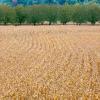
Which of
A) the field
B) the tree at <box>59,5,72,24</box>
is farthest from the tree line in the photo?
the field

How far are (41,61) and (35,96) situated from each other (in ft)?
32.4

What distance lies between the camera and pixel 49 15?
107062 millimetres

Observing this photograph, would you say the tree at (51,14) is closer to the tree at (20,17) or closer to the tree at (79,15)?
the tree at (79,15)

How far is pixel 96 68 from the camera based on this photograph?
800 inches

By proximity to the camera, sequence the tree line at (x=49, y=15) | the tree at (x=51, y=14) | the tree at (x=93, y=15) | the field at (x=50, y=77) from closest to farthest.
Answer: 1. the field at (x=50, y=77)
2. the tree at (x=93, y=15)
3. the tree line at (x=49, y=15)
4. the tree at (x=51, y=14)

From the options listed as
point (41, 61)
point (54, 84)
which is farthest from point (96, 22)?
point (54, 84)

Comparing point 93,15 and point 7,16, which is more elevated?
point 93,15

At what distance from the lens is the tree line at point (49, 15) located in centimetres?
10144

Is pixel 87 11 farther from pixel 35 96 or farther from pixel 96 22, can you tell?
pixel 35 96

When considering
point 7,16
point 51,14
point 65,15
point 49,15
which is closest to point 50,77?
point 7,16

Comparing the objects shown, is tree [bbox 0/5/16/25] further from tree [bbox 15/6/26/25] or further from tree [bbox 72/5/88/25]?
tree [bbox 72/5/88/25]

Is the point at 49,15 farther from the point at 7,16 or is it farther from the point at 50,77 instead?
the point at 50,77

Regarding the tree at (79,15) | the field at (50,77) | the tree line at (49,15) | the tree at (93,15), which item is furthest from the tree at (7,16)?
the field at (50,77)

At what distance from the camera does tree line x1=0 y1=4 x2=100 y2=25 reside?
101m
